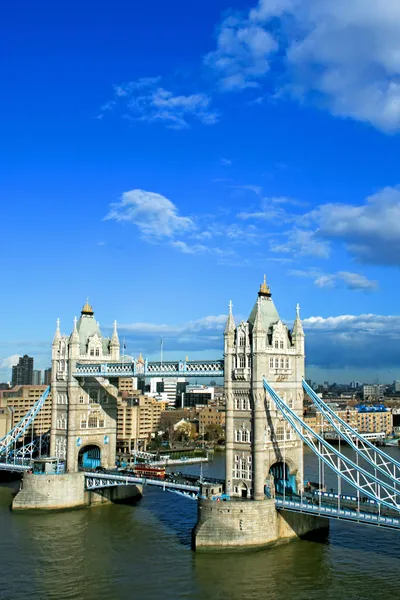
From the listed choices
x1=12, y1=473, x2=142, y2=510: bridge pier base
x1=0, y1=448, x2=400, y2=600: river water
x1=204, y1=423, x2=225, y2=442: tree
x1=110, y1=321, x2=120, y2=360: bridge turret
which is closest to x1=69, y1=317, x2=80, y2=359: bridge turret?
x1=110, y1=321, x2=120, y2=360: bridge turret

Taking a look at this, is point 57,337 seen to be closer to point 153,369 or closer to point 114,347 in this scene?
point 114,347

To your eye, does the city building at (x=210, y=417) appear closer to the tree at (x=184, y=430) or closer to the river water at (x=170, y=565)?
the tree at (x=184, y=430)

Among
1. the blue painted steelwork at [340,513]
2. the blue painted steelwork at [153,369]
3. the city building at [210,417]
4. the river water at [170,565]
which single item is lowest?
the river water at [170,565]

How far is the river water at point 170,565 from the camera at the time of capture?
175 feet

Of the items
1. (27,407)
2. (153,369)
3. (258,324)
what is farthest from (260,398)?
(27,407)

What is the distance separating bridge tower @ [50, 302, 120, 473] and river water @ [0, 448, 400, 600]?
48.7ft

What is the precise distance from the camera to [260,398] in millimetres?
69938

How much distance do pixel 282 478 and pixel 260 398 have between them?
9343 mm

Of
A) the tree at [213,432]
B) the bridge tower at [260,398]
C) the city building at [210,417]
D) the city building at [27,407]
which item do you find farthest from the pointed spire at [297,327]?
the city building at [210,417]

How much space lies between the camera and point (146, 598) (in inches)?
2047

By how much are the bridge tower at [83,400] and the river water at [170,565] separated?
1484 cm

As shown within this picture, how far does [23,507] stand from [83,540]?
16.5m

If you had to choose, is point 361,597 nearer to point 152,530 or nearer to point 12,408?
point 152,530

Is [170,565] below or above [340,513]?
below
